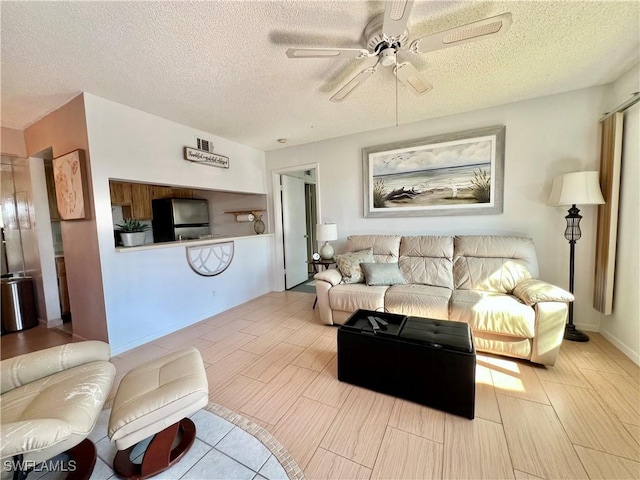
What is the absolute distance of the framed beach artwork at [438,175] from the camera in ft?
9.96

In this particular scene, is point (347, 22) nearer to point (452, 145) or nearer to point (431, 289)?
point (452, 145)

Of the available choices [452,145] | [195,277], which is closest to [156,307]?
[195,277]

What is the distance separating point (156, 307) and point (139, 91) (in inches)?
86.6

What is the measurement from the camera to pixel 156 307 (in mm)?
2920

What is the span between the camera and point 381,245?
339cm

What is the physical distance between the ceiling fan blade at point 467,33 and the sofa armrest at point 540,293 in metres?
1.88

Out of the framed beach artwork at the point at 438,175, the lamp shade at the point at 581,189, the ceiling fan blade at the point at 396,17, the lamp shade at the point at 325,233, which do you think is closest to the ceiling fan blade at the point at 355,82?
the ceiling fan blade at the point at 396,17

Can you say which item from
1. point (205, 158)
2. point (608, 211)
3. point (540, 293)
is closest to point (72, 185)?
point (205, 158)

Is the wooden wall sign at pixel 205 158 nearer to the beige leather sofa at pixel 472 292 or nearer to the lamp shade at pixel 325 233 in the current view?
the lamp shade at pixel 325 233

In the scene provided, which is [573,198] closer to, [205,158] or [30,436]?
[30,436]

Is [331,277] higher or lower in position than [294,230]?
lower

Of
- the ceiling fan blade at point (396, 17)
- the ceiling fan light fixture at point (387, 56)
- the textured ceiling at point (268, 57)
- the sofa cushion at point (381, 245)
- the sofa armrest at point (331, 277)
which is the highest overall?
the textured ceiling at point (268, 57)

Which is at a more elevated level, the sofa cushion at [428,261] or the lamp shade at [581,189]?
the lamp shade at [581,189]

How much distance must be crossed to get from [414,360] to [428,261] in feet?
5.09
